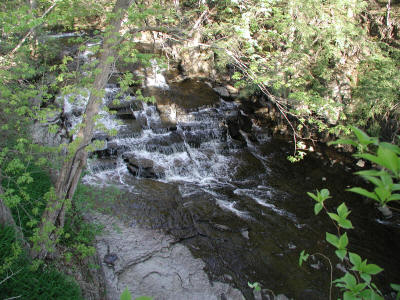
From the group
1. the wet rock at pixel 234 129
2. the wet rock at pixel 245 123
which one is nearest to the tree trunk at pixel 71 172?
the wet rock at pixel 234 129

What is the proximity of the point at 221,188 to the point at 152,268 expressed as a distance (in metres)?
3.89

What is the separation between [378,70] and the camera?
35.4 ft

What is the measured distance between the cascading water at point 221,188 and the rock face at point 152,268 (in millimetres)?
318

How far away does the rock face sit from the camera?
4941 millimetres

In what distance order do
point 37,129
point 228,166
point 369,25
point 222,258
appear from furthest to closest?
point 369,25
point 228,166
point 37,129
point 222,258

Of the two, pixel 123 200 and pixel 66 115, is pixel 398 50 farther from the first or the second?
pixel 66 115

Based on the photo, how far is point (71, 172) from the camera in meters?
4.14

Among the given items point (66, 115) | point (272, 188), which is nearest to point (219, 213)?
point (272, 188)

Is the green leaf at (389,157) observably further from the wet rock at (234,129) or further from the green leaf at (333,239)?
the wet rock at (234,129)

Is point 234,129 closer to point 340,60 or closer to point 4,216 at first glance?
point 340,60

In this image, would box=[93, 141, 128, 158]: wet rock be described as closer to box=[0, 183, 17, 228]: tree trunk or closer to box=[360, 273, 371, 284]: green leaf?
box=[0, 183, 17, 228]: tree trunk

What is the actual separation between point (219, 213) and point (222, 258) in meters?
1.61

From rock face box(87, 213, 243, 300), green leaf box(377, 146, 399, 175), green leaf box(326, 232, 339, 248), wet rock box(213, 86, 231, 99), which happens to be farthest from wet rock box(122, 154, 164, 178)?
green leaf box(377, 146, 399, 175)

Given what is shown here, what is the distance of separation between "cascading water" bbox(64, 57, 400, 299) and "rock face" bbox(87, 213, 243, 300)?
318mm
